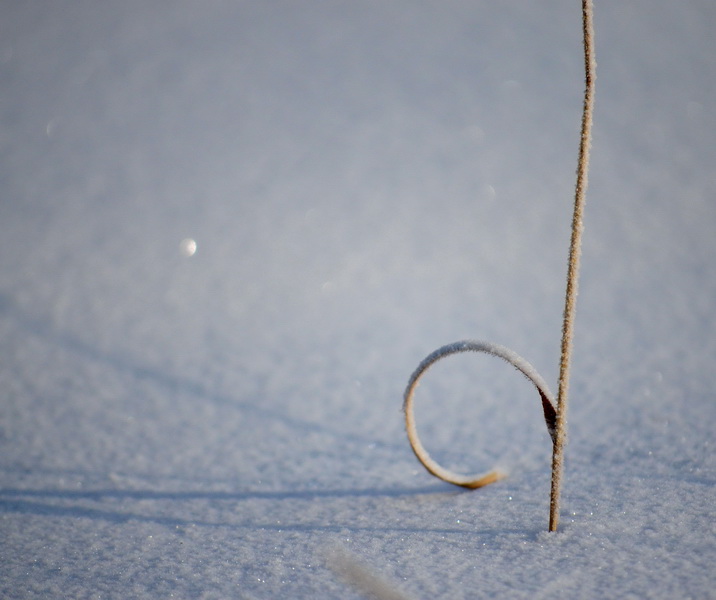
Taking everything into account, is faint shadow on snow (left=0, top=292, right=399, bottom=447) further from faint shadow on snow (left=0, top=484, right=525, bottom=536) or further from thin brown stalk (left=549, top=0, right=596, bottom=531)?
thin brown stalk (left=549, top=0, right=596, bottom=531)

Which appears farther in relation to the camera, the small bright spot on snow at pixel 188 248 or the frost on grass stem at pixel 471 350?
the small bright spot on snow at pixel 188 248

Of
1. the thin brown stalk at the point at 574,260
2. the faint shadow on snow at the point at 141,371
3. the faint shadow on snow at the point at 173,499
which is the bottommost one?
the faint shadow on snow at the point at 173,499

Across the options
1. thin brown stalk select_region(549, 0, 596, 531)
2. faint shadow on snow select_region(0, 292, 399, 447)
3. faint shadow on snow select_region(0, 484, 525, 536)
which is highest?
thin brown stalk select_region(549, 0, 596, 531)

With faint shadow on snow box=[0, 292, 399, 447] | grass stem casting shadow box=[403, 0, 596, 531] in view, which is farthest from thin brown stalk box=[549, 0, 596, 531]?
faint shadow on snow box=[0, 292, 399, 447]

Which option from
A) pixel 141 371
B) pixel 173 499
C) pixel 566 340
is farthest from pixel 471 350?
pixel 141 371

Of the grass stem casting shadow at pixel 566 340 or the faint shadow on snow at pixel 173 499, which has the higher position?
the grass stem casting shadow at pixel 566 340

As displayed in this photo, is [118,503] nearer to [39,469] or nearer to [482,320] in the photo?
[39,469]

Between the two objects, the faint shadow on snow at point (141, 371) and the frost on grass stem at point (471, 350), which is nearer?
the frost on grass stem at point (471, 350)

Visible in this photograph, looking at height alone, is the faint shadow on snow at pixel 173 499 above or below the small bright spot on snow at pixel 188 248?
below

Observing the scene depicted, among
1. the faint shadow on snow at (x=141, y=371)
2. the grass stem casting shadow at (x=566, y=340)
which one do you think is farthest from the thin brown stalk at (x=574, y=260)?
the faint shadow on snow at (x=141, y=371)

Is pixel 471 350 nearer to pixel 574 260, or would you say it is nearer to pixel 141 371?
pixel 574 260

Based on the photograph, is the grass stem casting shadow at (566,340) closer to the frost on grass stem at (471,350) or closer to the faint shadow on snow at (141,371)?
the frost on grass stem at (471,350)

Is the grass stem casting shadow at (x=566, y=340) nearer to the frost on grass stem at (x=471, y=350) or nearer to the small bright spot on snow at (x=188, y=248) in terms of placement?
the frost on grass stem at (x=471, y=350)
